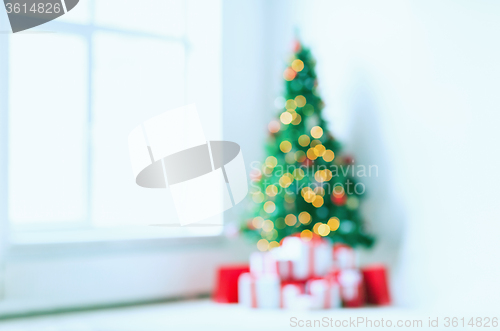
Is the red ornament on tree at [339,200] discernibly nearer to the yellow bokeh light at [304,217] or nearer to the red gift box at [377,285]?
the yellow bokeh light at [304,217]

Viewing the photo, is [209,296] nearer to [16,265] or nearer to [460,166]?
[16,265]

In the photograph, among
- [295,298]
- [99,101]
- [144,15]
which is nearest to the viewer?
[295,298]

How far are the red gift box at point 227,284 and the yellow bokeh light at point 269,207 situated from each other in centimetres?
49

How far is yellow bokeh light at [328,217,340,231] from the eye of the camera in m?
2.98

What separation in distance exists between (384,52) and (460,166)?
93 centimetres

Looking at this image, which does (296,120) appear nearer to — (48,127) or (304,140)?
(304,140)

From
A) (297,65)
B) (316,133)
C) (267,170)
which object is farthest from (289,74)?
(267,170)

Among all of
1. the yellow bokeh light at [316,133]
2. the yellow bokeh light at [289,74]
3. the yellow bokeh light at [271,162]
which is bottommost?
the yellow bokeh light at [271,162]

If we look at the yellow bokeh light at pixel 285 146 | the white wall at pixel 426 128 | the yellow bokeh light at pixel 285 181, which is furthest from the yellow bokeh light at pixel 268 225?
the white wall at pixel 426 128

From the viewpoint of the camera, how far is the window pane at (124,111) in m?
3.38

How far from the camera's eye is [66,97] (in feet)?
10.6

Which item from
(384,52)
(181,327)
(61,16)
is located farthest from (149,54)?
(181,327)

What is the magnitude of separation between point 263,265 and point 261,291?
170 mm

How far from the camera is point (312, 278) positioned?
118 inches
